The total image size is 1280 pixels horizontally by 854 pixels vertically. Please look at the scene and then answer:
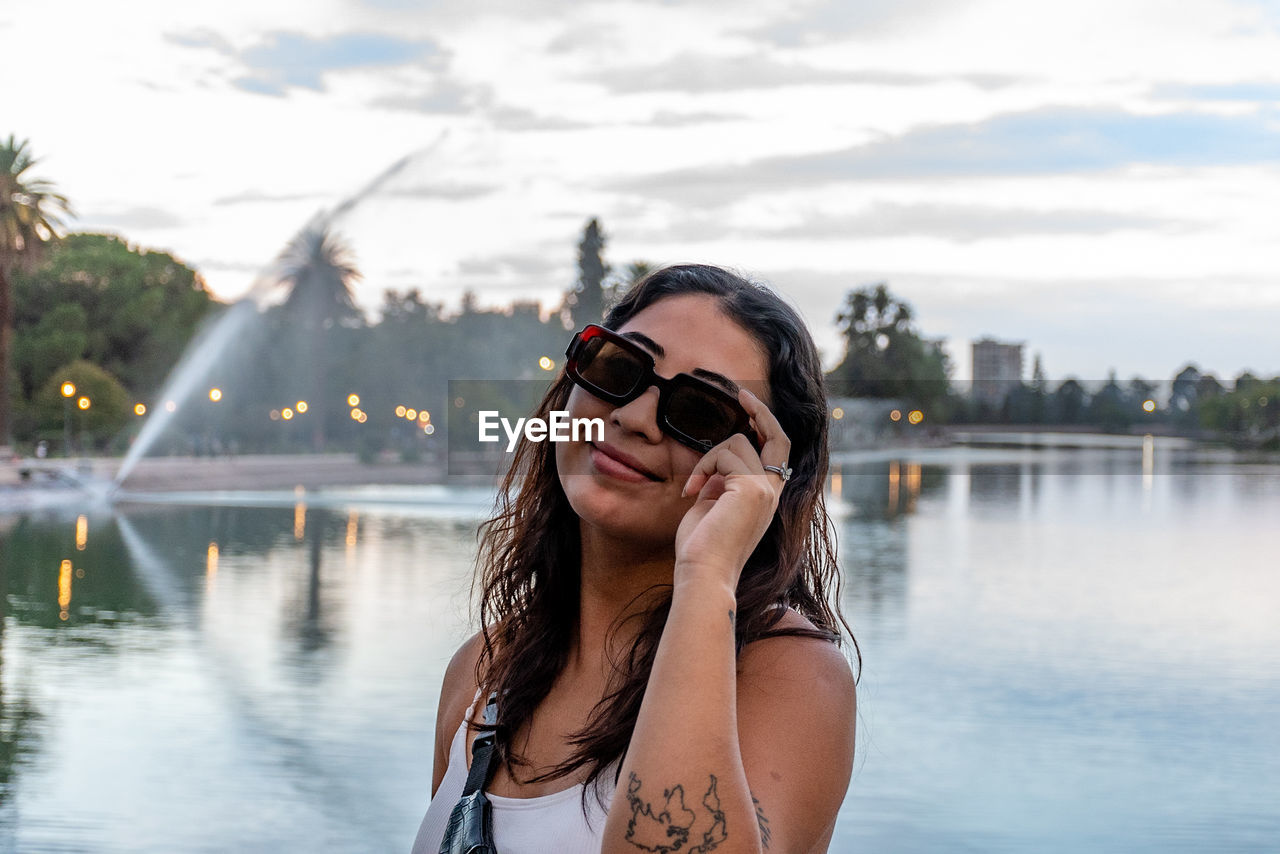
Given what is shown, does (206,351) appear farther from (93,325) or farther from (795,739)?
(795,739)

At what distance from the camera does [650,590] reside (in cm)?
182

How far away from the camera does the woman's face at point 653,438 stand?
1672 mm

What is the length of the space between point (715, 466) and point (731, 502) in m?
0.08

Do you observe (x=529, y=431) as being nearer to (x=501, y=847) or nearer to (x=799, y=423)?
(x=799, y=423)

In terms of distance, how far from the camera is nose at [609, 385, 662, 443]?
1.66 m

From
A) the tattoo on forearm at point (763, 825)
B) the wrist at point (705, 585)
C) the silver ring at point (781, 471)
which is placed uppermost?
the silver ring at point (781, 471)

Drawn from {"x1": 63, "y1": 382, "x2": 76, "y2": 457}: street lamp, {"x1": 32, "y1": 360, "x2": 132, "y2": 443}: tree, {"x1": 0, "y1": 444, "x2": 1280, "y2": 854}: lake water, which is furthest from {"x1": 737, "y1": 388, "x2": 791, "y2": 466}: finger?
{"x1": 32, "y1": 360, "x2": 132, "y2": 443}: tree

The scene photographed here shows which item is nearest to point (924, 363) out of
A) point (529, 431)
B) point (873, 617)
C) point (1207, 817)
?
point (873, 617)

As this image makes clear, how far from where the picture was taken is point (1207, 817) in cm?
866

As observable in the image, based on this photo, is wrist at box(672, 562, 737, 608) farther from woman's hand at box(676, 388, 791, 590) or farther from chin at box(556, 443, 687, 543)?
chin at box(556, 443, 687, 543)

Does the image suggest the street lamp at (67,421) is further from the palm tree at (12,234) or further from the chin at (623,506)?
the chin at (623,506)

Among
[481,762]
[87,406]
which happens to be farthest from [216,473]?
[481,762]

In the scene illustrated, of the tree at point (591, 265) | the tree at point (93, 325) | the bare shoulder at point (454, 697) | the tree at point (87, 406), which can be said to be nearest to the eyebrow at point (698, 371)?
the bare shoulder at point (454, 697)

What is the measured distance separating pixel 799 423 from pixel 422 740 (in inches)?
325
